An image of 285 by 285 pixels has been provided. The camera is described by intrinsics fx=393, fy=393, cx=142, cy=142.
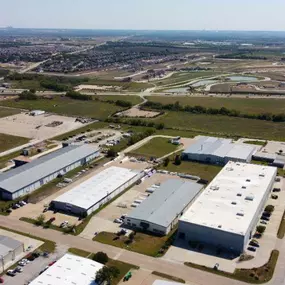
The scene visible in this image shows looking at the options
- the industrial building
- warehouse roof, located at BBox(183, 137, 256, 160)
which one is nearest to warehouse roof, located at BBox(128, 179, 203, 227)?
the industrial building

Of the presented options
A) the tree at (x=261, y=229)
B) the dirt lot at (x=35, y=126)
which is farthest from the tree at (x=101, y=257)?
the dirt lot at (x=35, y=126)

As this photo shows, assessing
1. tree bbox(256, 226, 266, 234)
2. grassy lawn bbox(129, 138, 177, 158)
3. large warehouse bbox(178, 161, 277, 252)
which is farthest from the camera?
grassy lawn bbox(129, 138, 177, 158)

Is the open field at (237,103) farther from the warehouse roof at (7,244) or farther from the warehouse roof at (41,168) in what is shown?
the warehouse roof at (7,244)

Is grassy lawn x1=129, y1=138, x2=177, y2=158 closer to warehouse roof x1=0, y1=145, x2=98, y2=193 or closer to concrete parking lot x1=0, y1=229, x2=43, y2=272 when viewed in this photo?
warehouse roof x1=0, y1=145, x2=98, y2=193

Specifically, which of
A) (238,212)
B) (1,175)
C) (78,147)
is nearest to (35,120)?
(78,147)

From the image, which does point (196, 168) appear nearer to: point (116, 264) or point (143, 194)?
point (143, 194)

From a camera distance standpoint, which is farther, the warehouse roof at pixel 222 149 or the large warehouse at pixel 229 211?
the warehouse roof at pixel 222 149

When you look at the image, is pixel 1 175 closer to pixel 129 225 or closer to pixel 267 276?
pixel 129 225
